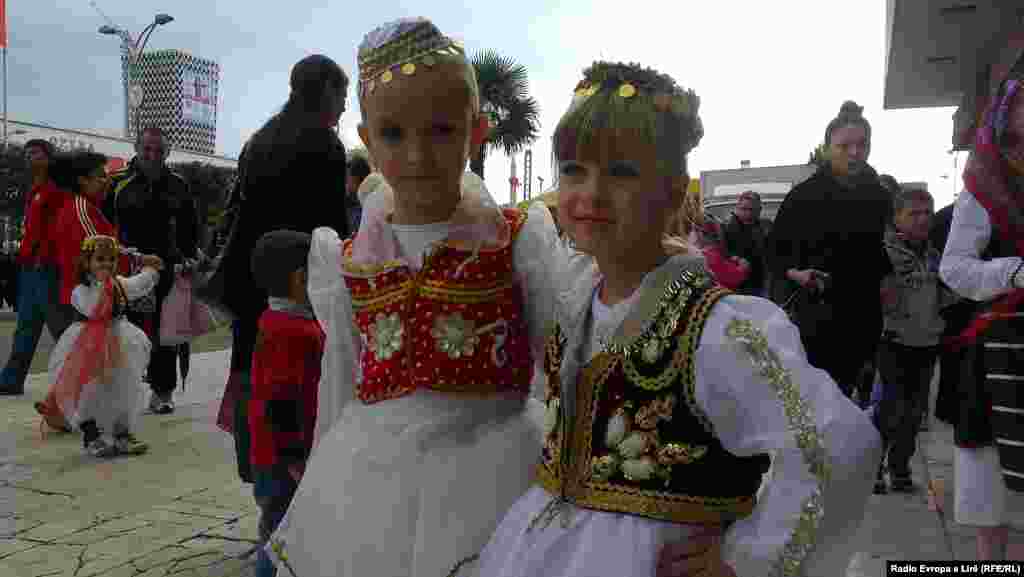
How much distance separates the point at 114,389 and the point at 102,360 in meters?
0.19

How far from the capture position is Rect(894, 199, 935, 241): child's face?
4734mm

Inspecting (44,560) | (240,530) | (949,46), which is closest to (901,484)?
(240,530)

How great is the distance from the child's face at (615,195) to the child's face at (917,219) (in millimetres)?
3675

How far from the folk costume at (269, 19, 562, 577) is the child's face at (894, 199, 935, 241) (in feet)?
10.9

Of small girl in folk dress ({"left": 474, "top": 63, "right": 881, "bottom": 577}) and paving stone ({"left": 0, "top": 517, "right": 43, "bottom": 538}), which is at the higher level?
small girl in folk dress ({"left": 474, "top": 63, "right": 881, "bottom": 577})

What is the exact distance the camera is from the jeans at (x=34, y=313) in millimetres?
6613

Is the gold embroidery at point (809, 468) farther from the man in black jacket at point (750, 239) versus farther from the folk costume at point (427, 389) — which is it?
the man in black jacket at point (750, 239)

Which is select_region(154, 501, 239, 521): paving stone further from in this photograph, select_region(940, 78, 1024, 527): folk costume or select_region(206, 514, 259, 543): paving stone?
select_region(940, 78, 1024, 527): folk costume

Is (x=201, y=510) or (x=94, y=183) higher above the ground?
(x=94, y=183)

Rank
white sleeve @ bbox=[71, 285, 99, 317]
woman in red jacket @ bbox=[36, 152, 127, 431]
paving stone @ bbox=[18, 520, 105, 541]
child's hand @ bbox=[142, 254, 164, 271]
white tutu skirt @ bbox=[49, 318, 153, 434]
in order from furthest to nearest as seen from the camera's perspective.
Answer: woman in red jacket @ bbox=[36, 152, 127, 431]
child's hand @ bbox=[142, 254, 164, 271]
white sleeve @ bbox=[71, 285, 99, 317]
white tutu skirt @ bbox=[49, 318, 153, 434]
paving stone @ bbox=[18, 520, 105, 541]

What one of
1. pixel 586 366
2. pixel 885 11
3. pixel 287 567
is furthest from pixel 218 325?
pixel 885 11

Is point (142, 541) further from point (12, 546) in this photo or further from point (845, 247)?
point (845, 247)

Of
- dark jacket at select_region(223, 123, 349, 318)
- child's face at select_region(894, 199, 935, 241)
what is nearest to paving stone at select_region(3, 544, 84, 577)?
dark jacket at select_region(223, 123, 349, 318)

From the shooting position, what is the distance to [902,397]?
4.71 m
